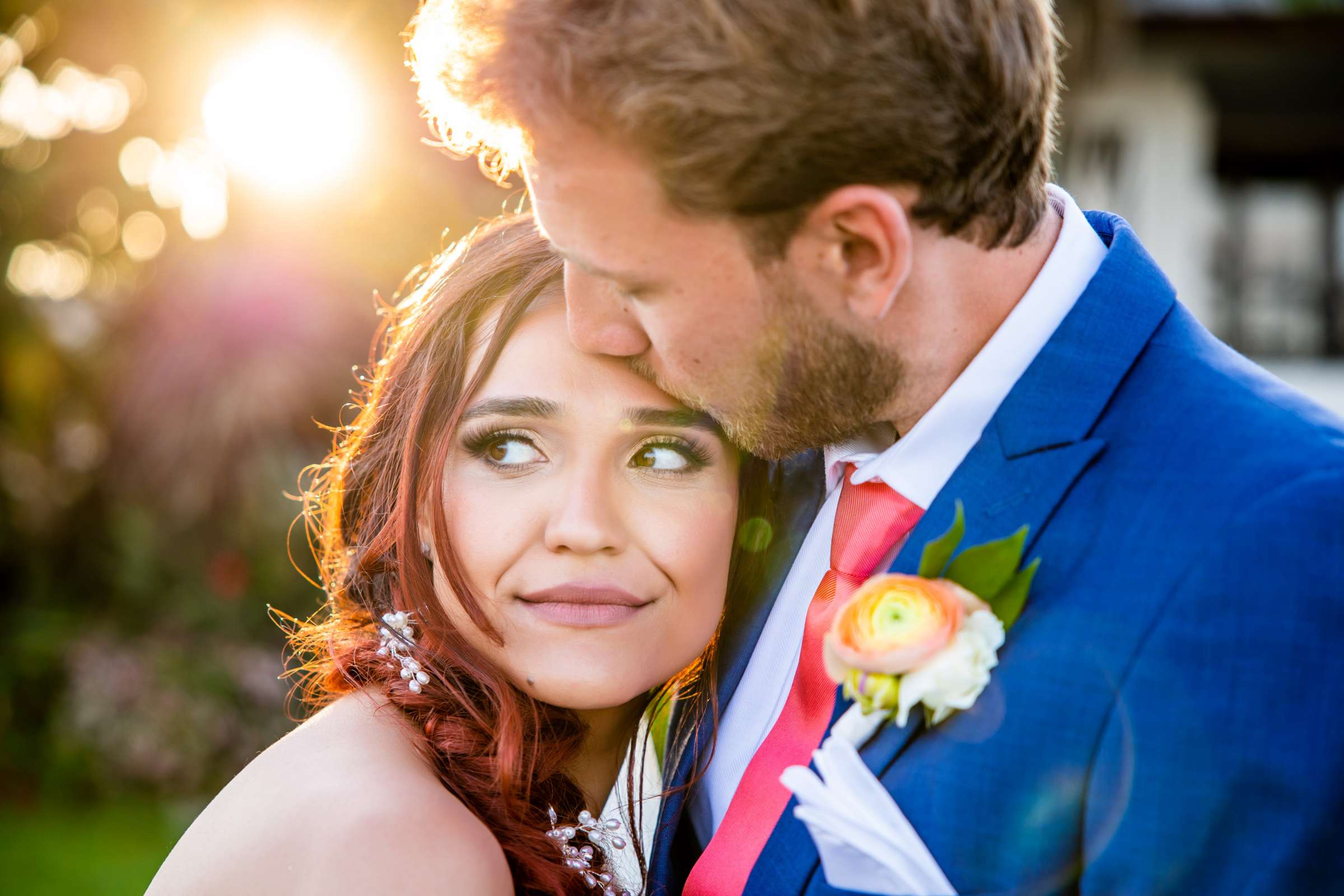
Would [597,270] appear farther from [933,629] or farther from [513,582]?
[933,629]

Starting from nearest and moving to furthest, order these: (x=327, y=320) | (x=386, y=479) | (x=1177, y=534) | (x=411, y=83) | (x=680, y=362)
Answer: (x=1177, y=534)
(x=680, y=362)
(x=386, y=479)
(x=411, y=83)
(x=327, y=320)

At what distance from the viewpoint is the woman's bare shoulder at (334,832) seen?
1698 mm

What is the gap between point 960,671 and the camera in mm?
1608

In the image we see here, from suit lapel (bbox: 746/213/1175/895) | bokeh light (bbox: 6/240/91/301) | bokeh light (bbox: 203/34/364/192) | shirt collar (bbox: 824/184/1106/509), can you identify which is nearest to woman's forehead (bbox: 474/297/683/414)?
shirt collar (bbox: 824/184/1106/509)

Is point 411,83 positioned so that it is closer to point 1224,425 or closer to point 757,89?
point 757,89

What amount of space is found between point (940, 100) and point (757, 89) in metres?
0.31

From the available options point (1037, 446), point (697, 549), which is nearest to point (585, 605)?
point (697, 549)

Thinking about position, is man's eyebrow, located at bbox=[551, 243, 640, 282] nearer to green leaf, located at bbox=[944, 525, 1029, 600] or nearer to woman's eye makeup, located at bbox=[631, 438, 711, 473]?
woman's eye makeup, located at bbox=[631, 438, 711, 473]

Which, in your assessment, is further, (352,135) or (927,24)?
(352,135)

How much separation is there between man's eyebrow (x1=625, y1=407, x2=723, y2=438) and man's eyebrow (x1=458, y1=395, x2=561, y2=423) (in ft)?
0.47

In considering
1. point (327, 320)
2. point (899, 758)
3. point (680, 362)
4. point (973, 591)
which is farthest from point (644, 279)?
point (327, 320)

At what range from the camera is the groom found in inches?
58.0

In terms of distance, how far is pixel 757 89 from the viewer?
179 centimetres

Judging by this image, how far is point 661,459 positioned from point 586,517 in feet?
0.77
